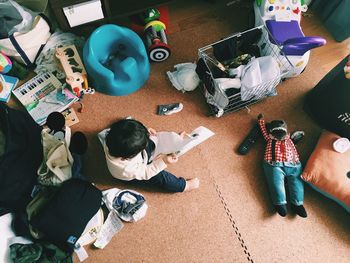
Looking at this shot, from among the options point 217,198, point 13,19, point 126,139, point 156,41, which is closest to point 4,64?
point 13,19

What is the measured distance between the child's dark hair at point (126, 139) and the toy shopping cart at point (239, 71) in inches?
20.4

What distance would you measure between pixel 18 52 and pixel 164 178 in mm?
992

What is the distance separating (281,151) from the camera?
1465 millimetres

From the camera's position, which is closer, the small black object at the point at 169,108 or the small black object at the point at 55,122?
the small black object at the point at 55,122

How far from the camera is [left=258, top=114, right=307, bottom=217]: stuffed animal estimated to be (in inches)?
55.6

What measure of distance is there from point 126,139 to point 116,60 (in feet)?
2.25

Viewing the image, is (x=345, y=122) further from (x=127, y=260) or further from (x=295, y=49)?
(x=127, y=260)

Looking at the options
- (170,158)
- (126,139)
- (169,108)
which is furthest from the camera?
(169,108)

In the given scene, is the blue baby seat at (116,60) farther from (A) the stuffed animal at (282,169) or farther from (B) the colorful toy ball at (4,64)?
(A) the stuffed animal at (282,169)

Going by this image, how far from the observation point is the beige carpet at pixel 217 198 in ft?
4.56

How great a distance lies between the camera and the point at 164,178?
1413 mm

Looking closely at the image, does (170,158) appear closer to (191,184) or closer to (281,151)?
(191,184)

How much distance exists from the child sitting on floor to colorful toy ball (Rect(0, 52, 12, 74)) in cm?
62

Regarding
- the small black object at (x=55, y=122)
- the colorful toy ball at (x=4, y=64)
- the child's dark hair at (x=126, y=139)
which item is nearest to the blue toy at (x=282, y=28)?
the child's dark hair at (x=126, y=139)
